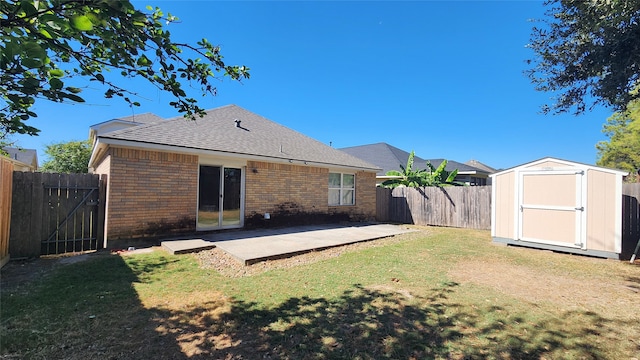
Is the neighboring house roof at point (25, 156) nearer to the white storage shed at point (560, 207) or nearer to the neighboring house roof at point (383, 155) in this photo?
the neighboring house roof at point (383, 155)

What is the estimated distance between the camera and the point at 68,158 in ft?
71.3

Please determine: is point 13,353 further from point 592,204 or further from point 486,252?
point 592,204

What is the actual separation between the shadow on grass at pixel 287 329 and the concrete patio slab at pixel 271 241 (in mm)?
2481

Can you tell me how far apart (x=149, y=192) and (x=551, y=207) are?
11.8 meters

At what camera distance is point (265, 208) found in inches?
419

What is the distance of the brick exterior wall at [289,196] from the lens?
408 inches

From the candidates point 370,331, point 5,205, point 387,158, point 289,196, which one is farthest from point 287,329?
point 387,158

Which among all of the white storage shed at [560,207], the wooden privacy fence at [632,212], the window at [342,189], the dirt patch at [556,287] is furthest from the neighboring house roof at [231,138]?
the wooden privacy fence at [632,212]

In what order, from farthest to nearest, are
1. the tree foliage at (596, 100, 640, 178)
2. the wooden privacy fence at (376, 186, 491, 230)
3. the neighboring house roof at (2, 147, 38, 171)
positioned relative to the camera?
the tree foliage at (596, 100, 640, 178), the neighboring house roof at (2, 147, 38, 171), the wooden privacy fence at (376, 186, 491, 230)

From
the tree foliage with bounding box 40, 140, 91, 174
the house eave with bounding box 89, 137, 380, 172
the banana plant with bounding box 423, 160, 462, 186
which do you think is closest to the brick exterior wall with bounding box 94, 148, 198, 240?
the house eave with bounding box 89, 137, 380, 172

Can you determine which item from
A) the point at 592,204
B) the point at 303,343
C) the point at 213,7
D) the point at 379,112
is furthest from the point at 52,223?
the point at 379,112

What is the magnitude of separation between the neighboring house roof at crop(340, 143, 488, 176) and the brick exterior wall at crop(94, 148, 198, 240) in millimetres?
16311

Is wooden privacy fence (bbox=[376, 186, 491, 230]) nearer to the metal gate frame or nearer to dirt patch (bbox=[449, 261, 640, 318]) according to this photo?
dirt patch (bbox=[449, 261, 640, 318])

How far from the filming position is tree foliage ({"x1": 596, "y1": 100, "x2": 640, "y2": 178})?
94.7 ft
